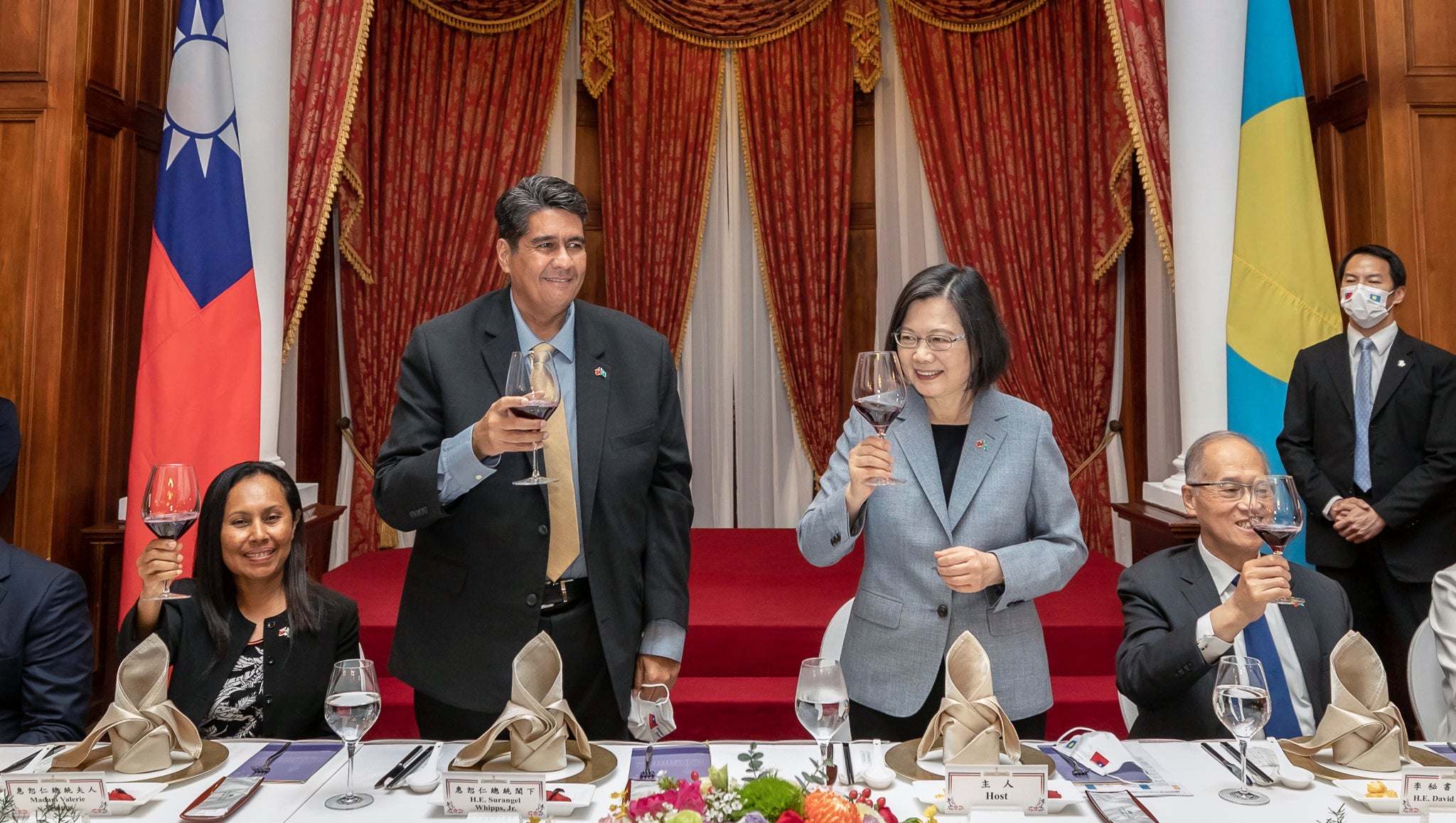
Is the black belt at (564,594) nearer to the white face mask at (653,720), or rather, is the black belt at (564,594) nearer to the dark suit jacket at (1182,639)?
the white face mask at (653,720)

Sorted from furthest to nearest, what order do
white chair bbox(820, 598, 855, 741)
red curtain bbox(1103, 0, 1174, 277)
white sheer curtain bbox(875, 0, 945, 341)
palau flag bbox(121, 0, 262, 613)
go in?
1. white sheer curtain bbox(875, 0, 945, 341)
2. red curtain bbox(1103, 0, 1174, 277)
3. palau flag bbox(121, 0, 262, 613)
4. white chair bbox(820, 598, 855, 741)

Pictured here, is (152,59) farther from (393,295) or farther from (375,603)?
(375,603)

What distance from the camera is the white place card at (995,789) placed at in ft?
5.04

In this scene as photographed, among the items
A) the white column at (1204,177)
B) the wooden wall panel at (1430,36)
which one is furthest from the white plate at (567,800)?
the wooden wall panel at (1430,36)

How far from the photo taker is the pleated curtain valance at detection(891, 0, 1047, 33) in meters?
5.75

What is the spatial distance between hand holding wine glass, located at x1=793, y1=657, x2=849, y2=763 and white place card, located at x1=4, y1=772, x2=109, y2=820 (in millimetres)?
995

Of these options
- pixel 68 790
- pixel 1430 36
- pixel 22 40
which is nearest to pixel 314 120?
pixel 22 40

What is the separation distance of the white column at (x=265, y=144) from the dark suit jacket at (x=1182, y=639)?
3.32m

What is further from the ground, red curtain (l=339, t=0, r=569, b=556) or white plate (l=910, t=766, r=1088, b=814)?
red curtain (l=339, t=0, r=569, b=556)

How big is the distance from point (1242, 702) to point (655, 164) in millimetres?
4867

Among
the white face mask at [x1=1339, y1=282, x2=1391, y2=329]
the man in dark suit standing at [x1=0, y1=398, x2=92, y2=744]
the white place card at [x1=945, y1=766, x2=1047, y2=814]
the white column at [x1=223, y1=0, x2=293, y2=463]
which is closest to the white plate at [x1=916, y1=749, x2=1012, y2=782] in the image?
the white place card at [x1=945, y1=766, x2=1047, y2=814]

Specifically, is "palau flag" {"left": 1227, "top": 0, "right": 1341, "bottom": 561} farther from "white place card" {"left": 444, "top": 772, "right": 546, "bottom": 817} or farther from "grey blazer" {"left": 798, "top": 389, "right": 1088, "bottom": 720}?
"white place card" {"left": 444, "top": 772, "right": 546, "bottom": 817}

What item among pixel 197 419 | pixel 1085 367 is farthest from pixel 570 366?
pixel 1085 367

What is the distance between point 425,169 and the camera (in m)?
5.75
